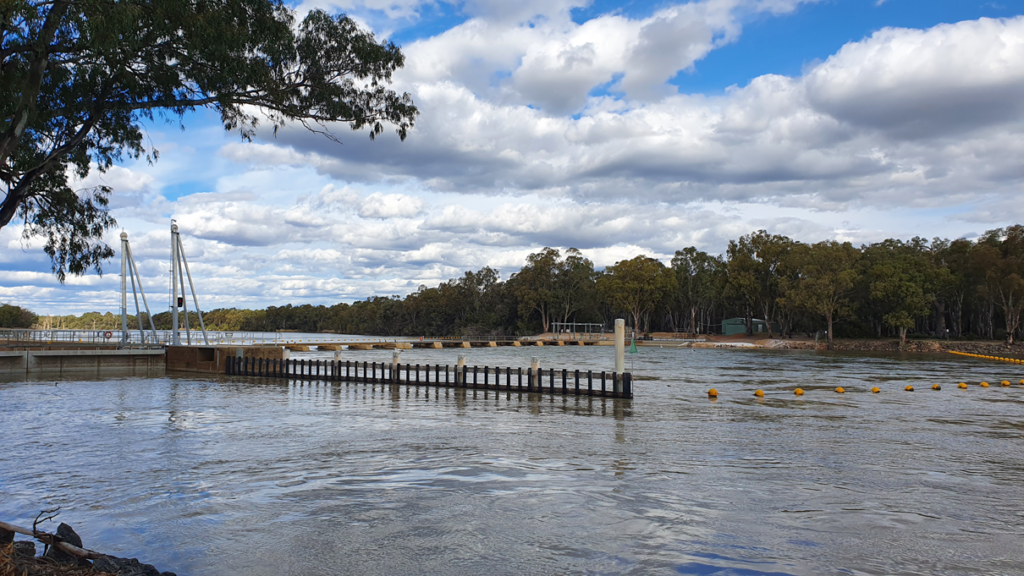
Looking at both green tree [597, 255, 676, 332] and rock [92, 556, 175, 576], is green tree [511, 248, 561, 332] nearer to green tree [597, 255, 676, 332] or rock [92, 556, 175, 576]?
green tree [597, 255, 676, 332]

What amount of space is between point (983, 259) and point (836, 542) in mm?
86951

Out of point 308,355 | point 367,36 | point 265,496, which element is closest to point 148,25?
point 367,36

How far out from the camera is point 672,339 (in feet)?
360

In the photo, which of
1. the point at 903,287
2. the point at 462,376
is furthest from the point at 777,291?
the point at 462,376

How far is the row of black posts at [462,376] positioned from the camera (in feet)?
86.5

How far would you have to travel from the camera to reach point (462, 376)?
3022 cm

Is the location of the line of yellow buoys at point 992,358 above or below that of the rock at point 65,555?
below

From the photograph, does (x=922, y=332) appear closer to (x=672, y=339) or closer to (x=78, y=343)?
(x=672, y=339)

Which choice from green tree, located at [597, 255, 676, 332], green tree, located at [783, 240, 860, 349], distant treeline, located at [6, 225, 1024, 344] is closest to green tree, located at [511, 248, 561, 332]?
distant treeline, located at [6, 225, 1024, 344]

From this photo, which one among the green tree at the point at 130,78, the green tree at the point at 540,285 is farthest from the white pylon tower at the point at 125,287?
the green tree at the point at 540,285

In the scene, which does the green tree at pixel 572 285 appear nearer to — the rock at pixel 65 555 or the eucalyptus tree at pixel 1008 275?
the eucalyptus tree at pixel 1008 275

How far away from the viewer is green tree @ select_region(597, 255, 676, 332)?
109 metres

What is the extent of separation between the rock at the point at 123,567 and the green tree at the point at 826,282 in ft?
296

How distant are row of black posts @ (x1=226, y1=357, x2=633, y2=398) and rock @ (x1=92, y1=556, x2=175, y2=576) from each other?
65.4ft
